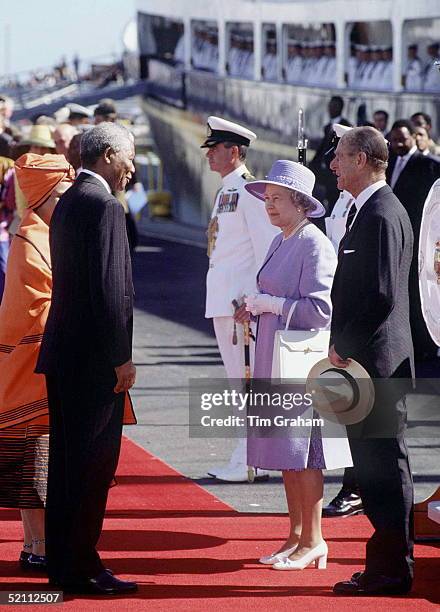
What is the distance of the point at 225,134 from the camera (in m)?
8.08

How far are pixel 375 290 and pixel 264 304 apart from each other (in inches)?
29.1

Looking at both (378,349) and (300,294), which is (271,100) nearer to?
(300,294)

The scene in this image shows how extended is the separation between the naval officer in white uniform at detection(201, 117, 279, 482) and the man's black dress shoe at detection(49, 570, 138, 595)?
2.28 meters

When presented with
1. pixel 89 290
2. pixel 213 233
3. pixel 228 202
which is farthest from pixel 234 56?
pixel 89 290

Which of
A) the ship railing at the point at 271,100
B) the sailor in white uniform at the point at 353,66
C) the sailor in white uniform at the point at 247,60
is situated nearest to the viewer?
the ship railing at the point at 271,100

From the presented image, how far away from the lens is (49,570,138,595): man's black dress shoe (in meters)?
6.05

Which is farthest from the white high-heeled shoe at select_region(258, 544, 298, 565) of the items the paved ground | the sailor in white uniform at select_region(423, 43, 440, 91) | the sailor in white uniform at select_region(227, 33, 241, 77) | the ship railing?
the sailor in white uniform at select_region(227, 33, 241, 77)

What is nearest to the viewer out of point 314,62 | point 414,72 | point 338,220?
point 338,220

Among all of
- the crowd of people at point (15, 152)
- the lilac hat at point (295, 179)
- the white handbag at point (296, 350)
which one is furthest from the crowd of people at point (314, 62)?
the white handbag at point (296, 350)

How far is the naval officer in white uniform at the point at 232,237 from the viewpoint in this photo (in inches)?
318

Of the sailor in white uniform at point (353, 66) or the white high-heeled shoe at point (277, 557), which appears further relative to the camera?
the sailor in white uniform at point (353, 66)

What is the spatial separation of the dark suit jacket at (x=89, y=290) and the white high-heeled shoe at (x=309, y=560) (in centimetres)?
106

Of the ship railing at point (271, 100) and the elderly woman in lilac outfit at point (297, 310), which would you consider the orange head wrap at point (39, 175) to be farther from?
the ship railing at point (271, 100)

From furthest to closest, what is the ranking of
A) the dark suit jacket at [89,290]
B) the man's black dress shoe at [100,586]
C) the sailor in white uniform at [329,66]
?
the sailor in white uniform at [329,66]
the man's black dress shoe at [100,586]
the dark suit jacket at [89,290]
